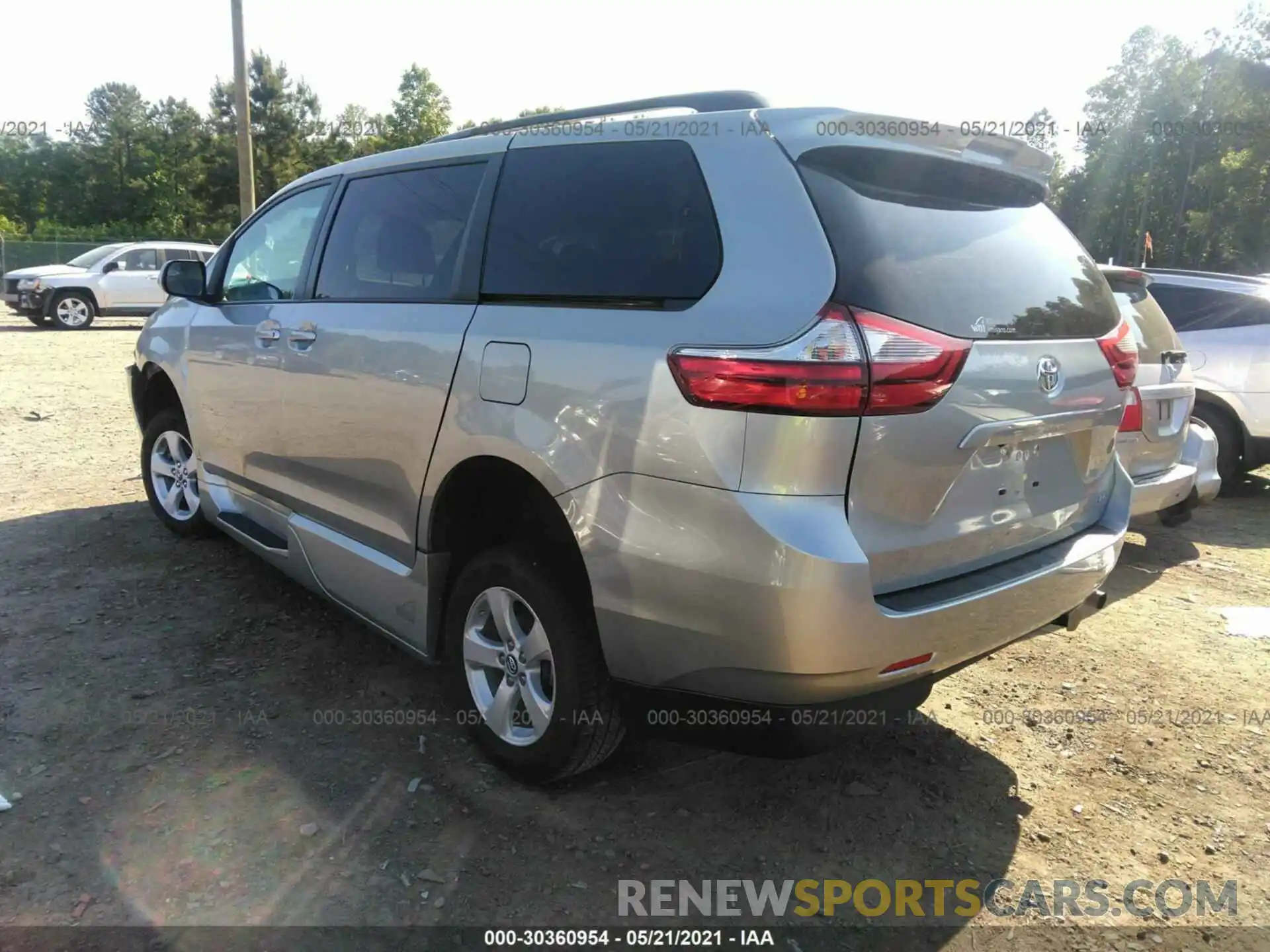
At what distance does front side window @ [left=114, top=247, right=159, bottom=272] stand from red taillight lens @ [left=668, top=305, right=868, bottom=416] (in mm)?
19252

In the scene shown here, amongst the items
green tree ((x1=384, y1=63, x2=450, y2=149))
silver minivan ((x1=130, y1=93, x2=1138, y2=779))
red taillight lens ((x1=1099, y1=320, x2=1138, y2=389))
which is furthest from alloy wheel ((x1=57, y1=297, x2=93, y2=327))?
green tree ((x1=384, y1=63, x2=450, y2=149))

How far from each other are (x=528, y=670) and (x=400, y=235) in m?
1.66

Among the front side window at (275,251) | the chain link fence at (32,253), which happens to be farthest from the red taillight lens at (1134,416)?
the chain link fence at (32,253)

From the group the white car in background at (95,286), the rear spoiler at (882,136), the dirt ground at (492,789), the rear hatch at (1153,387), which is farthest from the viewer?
the white car in background at (95,286)

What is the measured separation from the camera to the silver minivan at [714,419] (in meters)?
2.03

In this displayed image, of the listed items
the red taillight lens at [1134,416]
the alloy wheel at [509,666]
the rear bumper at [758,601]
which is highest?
the red taillight lens at [1134,416]

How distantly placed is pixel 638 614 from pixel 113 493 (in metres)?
5.04

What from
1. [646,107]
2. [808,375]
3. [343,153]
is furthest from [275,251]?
[343,153]

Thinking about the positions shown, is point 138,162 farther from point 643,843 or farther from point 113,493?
point 643,843

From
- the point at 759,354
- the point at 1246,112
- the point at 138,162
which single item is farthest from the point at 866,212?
the point at 138,162

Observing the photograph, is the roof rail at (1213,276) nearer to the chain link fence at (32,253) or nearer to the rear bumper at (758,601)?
the rear bumper at (758,601)

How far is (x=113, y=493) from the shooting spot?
5.89 meters

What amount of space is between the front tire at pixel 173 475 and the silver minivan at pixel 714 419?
1855 millimetres

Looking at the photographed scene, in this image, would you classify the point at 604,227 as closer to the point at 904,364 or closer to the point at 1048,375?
the point at 904,364
